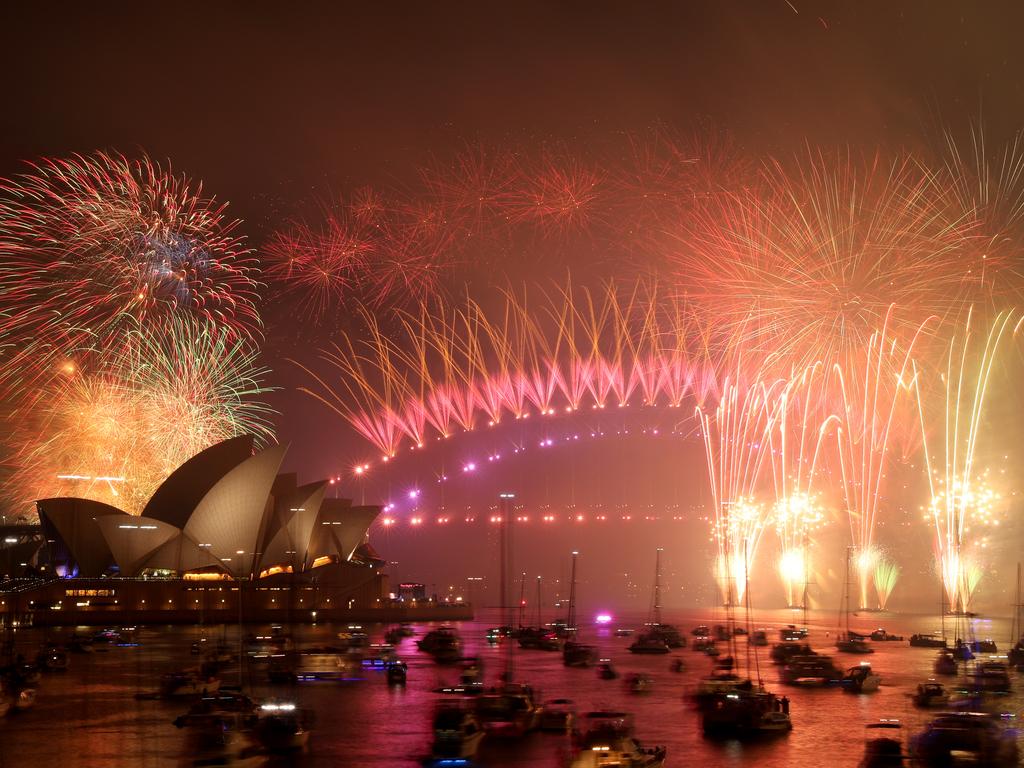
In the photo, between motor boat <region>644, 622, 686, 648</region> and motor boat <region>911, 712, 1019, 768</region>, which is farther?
motor boat <region>644, 622, 686, 648</region>

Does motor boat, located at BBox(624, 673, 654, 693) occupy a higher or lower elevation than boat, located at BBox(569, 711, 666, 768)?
lower

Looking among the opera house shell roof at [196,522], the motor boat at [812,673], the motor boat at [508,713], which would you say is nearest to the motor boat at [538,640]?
the opera house shell roof at [196,522]

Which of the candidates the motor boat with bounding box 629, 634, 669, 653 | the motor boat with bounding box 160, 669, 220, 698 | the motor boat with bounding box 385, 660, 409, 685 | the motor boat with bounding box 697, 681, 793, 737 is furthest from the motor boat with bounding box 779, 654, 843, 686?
the motor boat with bounding box 160, 669, 220, 698

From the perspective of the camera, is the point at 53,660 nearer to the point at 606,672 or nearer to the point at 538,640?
the point at 606,672

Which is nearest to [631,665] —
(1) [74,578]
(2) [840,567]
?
(1) [74,578]

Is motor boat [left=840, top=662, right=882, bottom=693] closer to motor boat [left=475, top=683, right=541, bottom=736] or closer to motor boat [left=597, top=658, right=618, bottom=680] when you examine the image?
motor boat [left=597, top=658, right=618, bottom=680]

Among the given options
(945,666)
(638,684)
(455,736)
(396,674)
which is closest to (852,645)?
(945,666)
